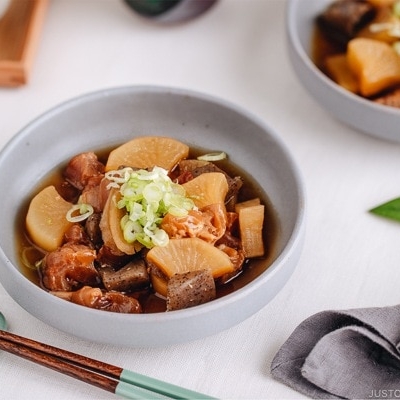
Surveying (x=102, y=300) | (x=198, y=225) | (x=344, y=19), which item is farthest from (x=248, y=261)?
(x=344, y=19)

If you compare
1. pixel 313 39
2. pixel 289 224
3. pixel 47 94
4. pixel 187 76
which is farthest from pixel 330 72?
pixel 47 94

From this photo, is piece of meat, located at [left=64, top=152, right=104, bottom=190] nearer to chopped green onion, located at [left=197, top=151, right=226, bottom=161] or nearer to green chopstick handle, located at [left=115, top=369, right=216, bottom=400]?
chopped green onion, located at [left=197, top=151, right=226, bottom=161]

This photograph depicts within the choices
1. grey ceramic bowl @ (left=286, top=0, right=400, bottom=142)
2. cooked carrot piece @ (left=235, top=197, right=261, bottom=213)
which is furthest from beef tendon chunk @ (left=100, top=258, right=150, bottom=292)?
grey ceramic bowl @ (left=286, top=0, right=400, bottom=142)

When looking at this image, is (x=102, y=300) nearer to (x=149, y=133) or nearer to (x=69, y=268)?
(x=69, y=268)

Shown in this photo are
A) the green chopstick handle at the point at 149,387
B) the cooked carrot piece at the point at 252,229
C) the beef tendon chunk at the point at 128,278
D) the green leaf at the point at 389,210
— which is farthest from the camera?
the green leaf at the point at 389,210

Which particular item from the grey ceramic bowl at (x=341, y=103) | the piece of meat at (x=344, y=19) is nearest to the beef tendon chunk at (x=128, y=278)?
the grey ceramic bowl at (x=341, y=103)

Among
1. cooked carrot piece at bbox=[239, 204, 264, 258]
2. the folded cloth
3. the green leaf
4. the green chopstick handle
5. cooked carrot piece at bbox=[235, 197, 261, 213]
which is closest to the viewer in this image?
the green chopstick handle

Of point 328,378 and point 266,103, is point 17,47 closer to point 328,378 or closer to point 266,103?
point 266,103

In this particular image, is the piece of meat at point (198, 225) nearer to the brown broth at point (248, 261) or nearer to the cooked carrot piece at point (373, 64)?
the brown broth at point (248, 261)
